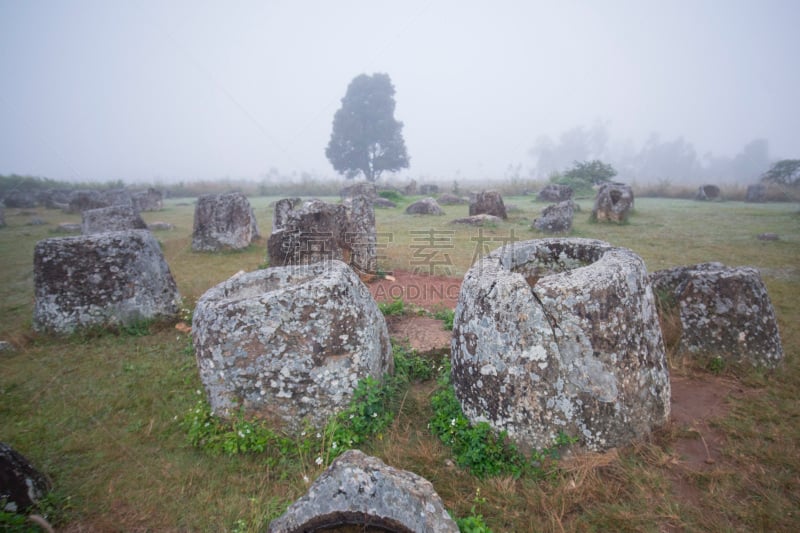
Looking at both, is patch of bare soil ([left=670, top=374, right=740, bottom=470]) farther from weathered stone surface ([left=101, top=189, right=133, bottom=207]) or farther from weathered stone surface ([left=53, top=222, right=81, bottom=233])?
weathered stone surface ([left=101, top=189, right=133, bottom=207])

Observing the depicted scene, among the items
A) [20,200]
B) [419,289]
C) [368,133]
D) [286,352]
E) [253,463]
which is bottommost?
[253,463]

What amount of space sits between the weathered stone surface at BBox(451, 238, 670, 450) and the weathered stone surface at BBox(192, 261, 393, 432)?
1135 millimetres

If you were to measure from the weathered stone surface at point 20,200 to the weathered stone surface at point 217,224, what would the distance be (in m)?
19.2

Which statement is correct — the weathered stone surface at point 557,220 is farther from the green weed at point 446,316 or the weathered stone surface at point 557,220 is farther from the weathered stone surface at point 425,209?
the green weed at point 446,316

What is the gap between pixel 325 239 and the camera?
8.31 m

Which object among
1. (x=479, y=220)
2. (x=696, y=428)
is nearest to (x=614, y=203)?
(x=479, y=220)

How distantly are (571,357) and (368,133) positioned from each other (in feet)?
189

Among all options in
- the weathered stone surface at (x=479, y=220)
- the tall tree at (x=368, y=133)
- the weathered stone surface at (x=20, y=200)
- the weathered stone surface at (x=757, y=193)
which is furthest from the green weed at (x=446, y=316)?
the tall tree at (x=368, y=133)

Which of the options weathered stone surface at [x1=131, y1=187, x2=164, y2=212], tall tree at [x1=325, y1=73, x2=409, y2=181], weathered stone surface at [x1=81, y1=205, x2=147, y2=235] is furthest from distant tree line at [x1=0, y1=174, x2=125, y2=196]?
tall tree at [x1=325, y1=73, x2=409, y2=181]

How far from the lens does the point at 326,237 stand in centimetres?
834

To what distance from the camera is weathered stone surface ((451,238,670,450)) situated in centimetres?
303

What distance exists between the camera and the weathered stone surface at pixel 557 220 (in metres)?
13.4

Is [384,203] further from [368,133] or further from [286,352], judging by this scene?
[368,133]

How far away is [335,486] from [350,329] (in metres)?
1.42
